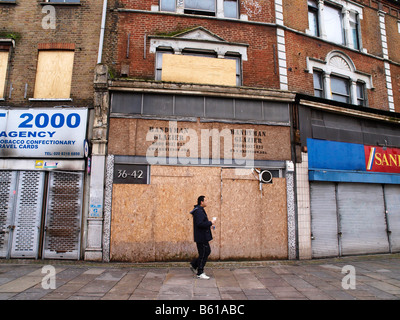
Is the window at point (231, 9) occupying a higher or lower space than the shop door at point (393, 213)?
higher

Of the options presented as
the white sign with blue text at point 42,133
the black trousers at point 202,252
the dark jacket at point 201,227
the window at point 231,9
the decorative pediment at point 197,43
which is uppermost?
the window at point 231,9

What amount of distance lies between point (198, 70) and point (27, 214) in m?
7.59

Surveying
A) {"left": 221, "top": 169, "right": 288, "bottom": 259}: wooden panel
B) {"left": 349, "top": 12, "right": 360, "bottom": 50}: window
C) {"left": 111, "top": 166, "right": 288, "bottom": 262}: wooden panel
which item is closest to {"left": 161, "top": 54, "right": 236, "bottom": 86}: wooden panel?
{"left": 111, "top": 166, "right": 288, "bottom": 262}: wooden panel

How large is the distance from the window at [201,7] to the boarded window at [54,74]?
4.86 m

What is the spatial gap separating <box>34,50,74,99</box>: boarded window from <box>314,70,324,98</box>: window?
979 centimetres

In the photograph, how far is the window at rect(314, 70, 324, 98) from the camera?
1018 cm

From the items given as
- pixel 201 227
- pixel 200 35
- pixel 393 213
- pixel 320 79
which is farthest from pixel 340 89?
pixel 201 227

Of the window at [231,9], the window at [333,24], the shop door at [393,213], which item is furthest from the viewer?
the window at [333,24]

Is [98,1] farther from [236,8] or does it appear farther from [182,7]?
[236,8]

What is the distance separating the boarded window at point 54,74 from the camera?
863cm

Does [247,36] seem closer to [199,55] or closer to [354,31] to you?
[199,55]

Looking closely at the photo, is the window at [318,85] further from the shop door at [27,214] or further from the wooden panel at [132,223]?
the shop door at [27,214]

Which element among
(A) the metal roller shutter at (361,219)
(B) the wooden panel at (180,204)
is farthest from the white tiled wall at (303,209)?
(B) the wooden panel at (180,204)

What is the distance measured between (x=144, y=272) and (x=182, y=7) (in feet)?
31.2
